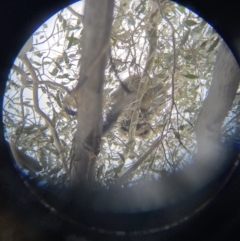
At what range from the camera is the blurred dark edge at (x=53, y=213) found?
87 cm

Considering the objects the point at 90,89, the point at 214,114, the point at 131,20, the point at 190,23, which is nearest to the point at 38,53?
the point at 90,89

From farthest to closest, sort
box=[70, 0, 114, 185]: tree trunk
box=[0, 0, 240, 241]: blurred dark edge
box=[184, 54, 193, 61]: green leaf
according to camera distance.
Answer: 1. box=[184, 54, 193, 61]: green leaf
2. box=[70, 0, 114, 185]: tree trunk
3. box=[0, 0, 240, 241]: blurred dark edge

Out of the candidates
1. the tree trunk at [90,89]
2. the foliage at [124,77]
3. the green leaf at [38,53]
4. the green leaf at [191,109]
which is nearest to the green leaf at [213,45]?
the foliage at [124,77]

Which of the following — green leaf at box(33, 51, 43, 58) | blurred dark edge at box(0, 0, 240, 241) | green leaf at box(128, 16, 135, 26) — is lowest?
blurred dark edge at box(0, 0, 240, 241)

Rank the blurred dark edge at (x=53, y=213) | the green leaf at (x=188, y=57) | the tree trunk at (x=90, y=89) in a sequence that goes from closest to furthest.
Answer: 1. the blurred dark edge at (x=53, y=213)
2. the tree trunk at (x=90, y=89)
3. the green leaf at (x=188, y=57)

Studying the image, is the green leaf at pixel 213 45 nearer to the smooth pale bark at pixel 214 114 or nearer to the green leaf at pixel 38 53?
the smooth pale bark at pixel 214 114

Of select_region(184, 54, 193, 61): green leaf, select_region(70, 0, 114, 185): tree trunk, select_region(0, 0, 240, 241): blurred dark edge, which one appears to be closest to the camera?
select_region(0, 0, 240, 241): blurred dark edge

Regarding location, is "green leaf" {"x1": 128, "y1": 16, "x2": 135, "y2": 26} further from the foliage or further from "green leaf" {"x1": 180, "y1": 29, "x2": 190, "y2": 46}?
"green leaf" {"x1": 180, "y1": 29, "x2": 190, "y2": 46}

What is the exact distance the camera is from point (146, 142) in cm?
112

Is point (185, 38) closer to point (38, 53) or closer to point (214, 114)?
point (214, 114)

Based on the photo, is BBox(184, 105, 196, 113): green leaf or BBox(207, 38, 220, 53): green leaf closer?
BBox(207, 38, 220, 53): green leaf

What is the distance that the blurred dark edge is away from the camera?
2.85 ft

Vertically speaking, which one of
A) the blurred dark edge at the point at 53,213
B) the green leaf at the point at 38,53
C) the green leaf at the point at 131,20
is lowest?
the blurred dark edge at the point at 53,213

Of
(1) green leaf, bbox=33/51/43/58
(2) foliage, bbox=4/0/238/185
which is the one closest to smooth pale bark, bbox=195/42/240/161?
(2) foliage, bbox=4/0/238/185
